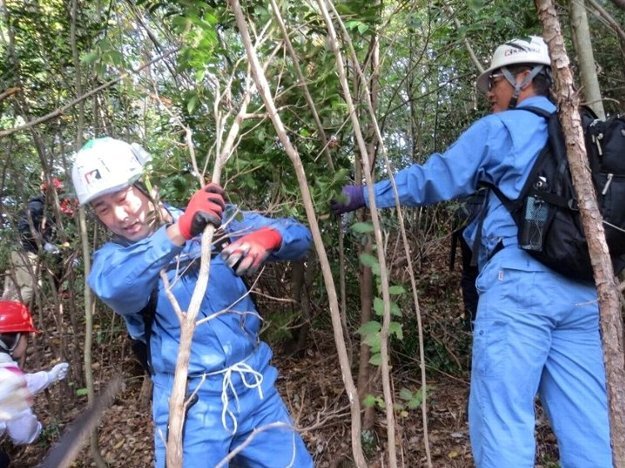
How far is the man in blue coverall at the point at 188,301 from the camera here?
181 cm

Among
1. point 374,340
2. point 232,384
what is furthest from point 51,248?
point 374,340

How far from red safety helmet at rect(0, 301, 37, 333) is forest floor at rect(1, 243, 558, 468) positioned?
0.65m

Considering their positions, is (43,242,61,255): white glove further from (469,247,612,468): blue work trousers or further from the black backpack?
the black backpack

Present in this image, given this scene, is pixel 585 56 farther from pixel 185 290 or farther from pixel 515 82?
pixel 185 290

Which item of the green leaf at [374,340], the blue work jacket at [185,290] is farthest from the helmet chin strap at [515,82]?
the green leaf at [374,340]

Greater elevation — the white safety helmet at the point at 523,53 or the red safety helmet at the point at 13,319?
the white safety helmet at the point at 523,53

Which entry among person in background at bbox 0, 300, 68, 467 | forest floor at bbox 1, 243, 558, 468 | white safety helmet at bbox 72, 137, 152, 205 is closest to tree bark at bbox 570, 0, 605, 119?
forest floor at bbox 1, 243, 558, 468

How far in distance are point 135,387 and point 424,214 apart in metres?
2.99

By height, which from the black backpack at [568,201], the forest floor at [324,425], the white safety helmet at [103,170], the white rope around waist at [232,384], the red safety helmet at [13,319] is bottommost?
the forest floor at [324,425]

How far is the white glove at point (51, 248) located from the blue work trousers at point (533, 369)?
3.61m

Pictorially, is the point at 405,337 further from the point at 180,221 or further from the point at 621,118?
the point at 180,221

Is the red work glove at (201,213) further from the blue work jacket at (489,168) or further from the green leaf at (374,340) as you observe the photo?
the blue work jacket at (489,168)

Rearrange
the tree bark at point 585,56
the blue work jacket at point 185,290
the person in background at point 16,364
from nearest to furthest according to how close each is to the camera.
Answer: the blue work jacket at point 185,290 < the tree bark at point 585,56 < the person in background at point 16,364

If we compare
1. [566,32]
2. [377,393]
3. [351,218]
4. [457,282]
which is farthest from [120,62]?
[566,32]
